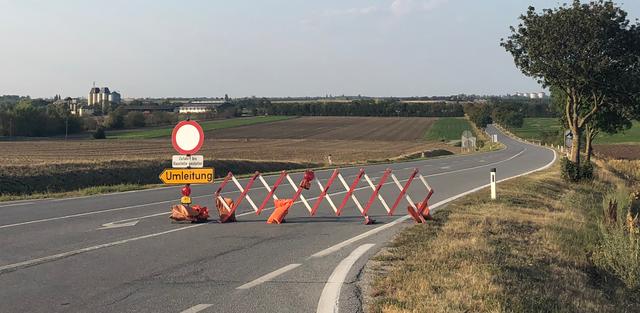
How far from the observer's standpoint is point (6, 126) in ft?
338

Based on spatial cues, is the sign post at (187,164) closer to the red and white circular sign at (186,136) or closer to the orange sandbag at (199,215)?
the red and white circular sign at (186,136)

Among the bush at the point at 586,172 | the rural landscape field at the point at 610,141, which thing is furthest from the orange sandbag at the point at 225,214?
Answer: the rural landscape field at the point at 610,141

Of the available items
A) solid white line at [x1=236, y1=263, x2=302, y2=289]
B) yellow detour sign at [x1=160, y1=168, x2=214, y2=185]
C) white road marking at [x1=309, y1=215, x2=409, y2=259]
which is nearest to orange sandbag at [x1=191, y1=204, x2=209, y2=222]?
yellow detour sign at [x1=160, y1=168, x2=214, y2=185]

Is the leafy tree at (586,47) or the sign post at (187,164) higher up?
the leafy tree at (586,47)

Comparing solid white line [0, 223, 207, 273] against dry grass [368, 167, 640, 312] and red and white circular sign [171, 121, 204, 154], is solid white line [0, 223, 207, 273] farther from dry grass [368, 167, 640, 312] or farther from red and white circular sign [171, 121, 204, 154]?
dry grass [368, 167, 640, 312]

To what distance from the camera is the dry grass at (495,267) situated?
5.95 meters

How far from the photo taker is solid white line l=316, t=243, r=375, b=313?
229 inches

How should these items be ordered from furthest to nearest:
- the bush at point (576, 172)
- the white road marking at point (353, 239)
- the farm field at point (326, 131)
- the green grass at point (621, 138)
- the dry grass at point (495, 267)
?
the farm field at point (326, 131)
the green grass at point (621, 138)
the bush at point (576, 172)
the white road marking at point (353, 239)
the dry grass at point (495, 267)

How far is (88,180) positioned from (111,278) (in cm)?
2041

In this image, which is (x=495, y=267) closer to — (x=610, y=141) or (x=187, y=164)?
(x=187, y=164)

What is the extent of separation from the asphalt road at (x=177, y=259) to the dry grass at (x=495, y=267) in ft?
1.75

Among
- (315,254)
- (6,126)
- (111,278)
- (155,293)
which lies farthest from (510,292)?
(6,126)

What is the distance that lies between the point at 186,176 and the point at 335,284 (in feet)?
18.9

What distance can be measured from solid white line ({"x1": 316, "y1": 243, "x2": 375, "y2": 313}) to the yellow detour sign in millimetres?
4063
